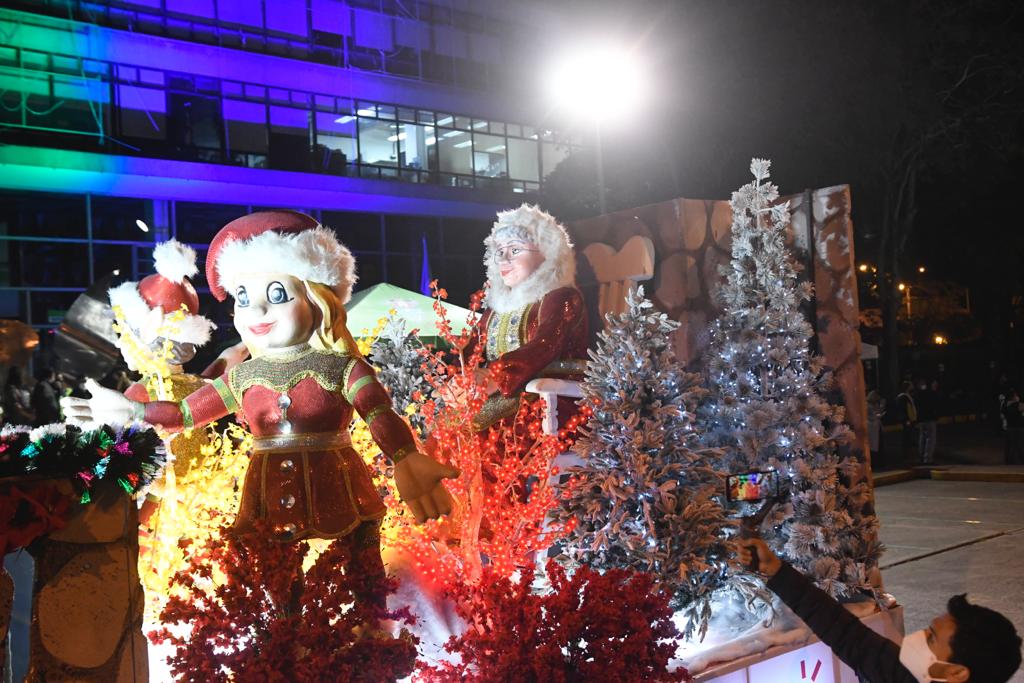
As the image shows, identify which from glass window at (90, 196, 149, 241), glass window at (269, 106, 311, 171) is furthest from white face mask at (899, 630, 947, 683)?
glass window at (269, 106, 311, 171)

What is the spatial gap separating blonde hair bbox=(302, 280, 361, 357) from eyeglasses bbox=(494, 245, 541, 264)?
1952 millimetres

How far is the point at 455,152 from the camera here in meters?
28.4

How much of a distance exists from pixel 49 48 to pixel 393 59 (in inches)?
380

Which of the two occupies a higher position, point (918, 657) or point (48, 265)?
point (48, 265)

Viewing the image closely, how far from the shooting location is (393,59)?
27234 millimetres

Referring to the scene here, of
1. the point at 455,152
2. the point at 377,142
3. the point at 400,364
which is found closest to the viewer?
the point at 400,364

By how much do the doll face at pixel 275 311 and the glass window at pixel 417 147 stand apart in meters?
24.0

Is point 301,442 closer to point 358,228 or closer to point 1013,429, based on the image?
point 1013,429

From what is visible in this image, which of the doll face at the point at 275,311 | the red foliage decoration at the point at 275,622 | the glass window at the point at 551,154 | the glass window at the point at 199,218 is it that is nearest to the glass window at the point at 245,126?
the glass window at the point at 199,218

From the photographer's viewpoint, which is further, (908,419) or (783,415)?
(908,419)

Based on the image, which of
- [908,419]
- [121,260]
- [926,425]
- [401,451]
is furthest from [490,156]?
[401,451]

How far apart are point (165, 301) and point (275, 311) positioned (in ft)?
5.21

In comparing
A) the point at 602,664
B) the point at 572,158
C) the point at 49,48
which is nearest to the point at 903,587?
the point at 602,664

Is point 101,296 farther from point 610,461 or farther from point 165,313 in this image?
point 610,461
